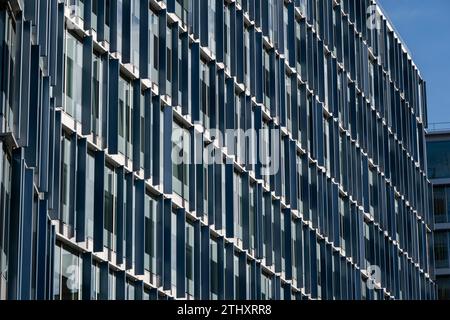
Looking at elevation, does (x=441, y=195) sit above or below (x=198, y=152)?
above

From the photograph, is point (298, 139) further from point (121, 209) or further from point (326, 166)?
point (121, 209)

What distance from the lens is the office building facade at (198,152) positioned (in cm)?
3350

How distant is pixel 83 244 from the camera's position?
1515 inches

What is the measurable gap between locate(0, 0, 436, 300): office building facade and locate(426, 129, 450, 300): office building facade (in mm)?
31392

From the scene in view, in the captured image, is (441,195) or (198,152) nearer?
(198,152)

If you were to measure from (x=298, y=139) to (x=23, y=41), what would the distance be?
2992 cm

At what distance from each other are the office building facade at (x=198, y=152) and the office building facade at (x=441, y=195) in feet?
103

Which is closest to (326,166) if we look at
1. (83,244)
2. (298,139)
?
(298,139)

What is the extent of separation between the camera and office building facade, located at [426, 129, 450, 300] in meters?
108

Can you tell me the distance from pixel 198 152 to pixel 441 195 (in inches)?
2552

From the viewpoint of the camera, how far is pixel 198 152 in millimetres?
47469

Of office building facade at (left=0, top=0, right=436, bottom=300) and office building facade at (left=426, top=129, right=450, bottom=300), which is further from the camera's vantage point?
office building facade at (left=426, top=129, right=450, bottom=300)

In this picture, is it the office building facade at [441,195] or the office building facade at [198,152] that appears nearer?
the office building facade at [198,152]
